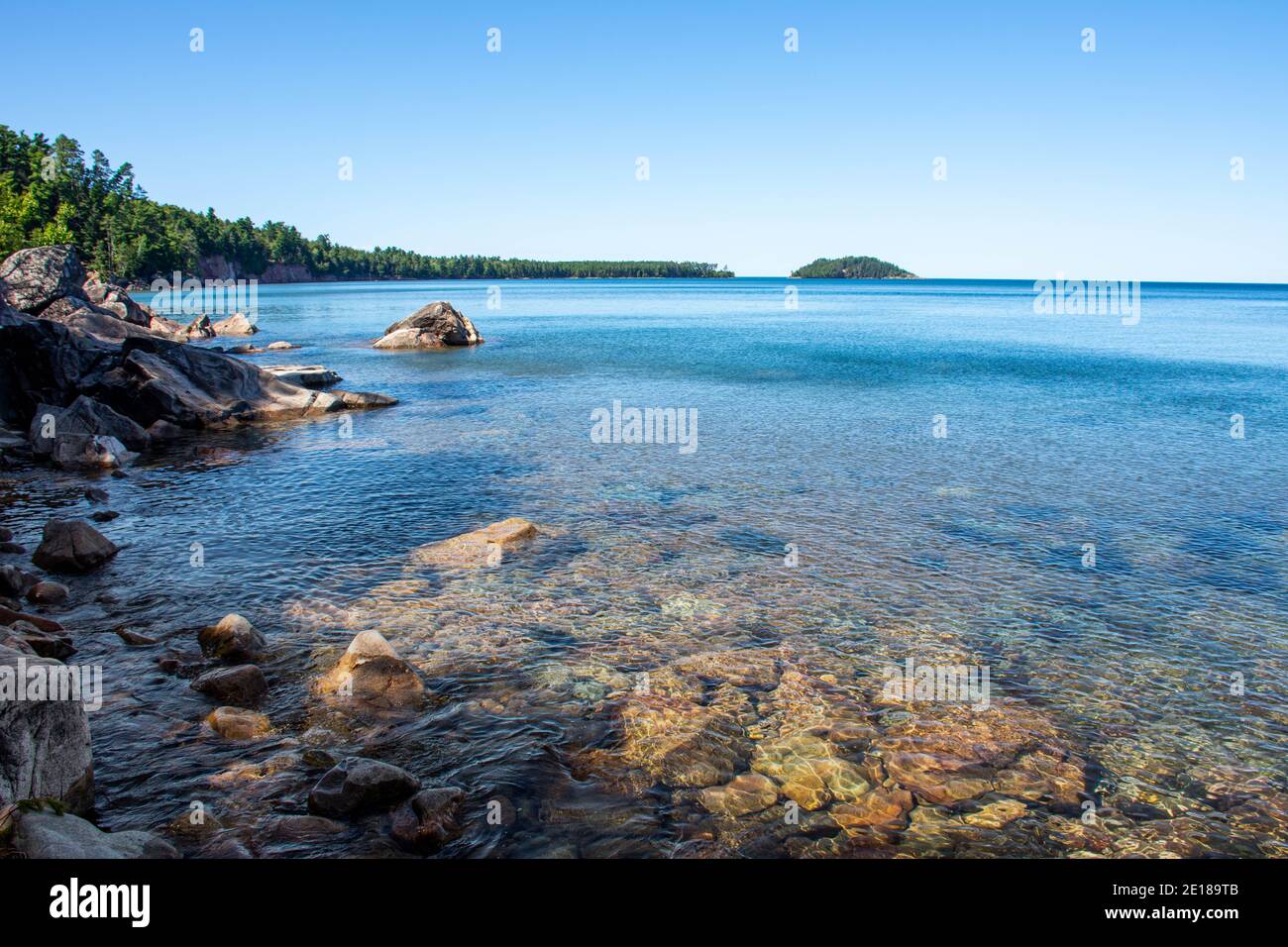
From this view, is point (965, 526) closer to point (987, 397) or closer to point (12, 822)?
point (12, 822)

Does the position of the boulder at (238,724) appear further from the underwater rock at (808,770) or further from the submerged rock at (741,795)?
the underwater rock at (808,770)

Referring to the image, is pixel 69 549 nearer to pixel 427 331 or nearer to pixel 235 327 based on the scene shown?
pixel 427 331

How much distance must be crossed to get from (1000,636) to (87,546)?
68.5ft

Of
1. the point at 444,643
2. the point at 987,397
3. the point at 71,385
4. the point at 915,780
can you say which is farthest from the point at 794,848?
the point at 987,397

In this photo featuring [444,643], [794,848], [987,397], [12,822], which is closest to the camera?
[12,822]

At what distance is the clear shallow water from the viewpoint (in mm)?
10469

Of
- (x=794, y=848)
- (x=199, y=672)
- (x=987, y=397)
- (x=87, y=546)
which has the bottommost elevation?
(x=794, y=848)

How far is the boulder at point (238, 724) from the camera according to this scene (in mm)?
11797

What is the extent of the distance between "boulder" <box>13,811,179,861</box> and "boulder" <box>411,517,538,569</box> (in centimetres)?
1088

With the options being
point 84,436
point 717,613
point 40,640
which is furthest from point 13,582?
point 84,436

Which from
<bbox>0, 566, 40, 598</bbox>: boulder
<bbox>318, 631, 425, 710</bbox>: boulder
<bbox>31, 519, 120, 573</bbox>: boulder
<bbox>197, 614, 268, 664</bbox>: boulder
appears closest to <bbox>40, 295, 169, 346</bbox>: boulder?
<bbox>31, 519, 120, 573</bbox>: boulder

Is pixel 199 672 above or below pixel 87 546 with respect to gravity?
below

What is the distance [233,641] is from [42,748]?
4977 mm
